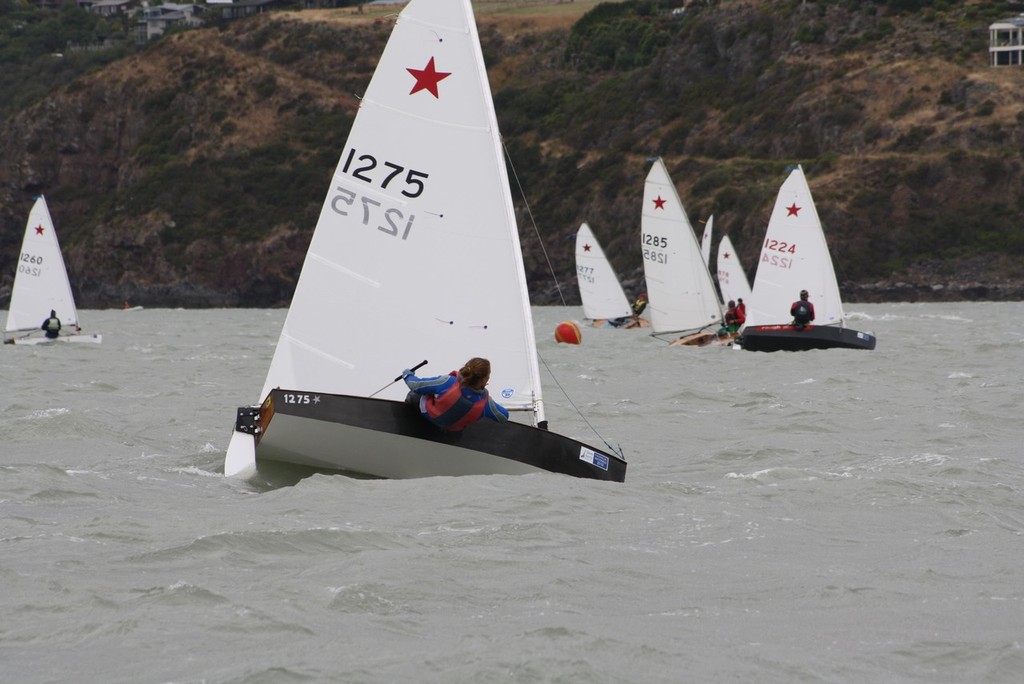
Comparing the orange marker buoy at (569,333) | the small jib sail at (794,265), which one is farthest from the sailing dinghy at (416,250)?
the orange marker buoy at (569,333)

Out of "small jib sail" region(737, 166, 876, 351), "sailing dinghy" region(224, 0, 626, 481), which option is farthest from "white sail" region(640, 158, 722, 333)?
"sailing dinghy" region(224, 0, 626, 481)

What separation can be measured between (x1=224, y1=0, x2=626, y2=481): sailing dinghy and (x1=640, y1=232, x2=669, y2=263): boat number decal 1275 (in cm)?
2145

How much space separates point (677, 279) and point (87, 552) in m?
25.3

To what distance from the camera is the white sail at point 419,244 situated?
11828mm

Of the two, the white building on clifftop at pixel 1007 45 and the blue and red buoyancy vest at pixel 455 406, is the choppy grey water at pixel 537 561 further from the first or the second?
the white building on clifftop at pixel 1007 45

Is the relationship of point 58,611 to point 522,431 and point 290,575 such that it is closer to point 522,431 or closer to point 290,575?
point 290,575

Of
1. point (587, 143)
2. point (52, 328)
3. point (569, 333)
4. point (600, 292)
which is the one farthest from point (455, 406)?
point (587, 143)

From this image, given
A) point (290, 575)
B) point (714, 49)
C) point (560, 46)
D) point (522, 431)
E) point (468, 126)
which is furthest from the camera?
point (560, 46)

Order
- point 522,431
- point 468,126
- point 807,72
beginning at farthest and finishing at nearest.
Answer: point 807,72
point 468,126
point 522,431

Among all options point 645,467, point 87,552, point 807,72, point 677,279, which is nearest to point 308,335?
point 645,467

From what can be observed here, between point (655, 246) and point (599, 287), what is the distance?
13297 millimetres

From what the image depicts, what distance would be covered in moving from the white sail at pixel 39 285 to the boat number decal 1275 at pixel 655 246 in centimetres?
1343

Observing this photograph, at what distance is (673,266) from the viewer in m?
32.9

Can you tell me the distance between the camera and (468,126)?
1188 cm
